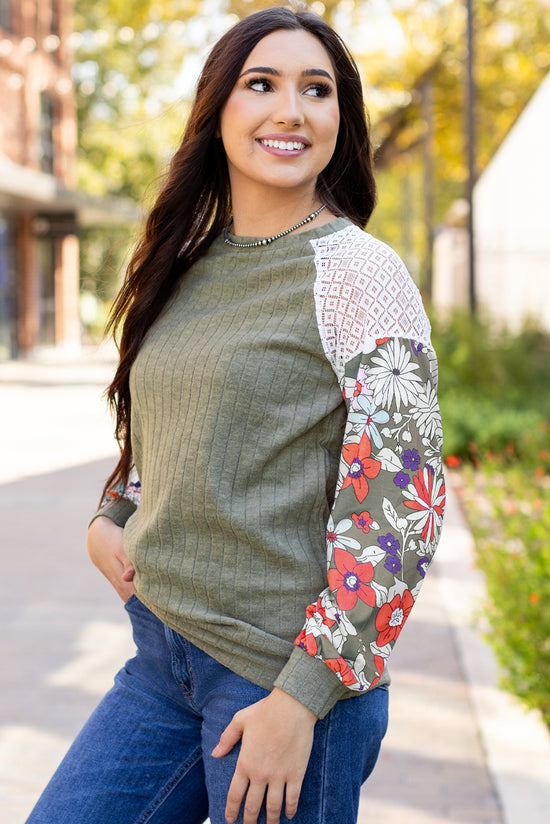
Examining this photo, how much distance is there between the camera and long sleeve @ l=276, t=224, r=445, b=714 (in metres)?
1.52

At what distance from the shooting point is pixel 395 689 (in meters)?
4.46

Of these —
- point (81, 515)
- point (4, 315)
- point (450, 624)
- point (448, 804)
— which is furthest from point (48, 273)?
point (448, 804)

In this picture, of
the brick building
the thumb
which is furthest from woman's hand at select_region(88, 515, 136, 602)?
the brick building

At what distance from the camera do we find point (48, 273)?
88.9 ft

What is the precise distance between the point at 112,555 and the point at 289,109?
0.87m

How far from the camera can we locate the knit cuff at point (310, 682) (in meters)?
1.52

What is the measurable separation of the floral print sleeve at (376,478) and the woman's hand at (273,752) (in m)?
0.09

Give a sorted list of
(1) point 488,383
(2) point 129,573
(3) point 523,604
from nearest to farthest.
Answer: (2) point 129,573 → (3) point 523,604 → (1) point 488,383

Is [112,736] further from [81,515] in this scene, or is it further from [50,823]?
[81,515]

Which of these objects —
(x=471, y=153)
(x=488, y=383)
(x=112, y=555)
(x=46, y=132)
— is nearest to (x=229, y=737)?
(x=112, y=555)

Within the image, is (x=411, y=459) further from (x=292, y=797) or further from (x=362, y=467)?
(x=292, y=797)

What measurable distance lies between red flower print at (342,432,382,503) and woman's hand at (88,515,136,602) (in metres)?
0.54

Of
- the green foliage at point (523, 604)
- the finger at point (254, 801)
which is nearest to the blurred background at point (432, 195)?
the green foliage at point (523, 604)

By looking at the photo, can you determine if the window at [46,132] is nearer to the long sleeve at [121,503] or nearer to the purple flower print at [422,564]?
the long sleeve at [121,503]
